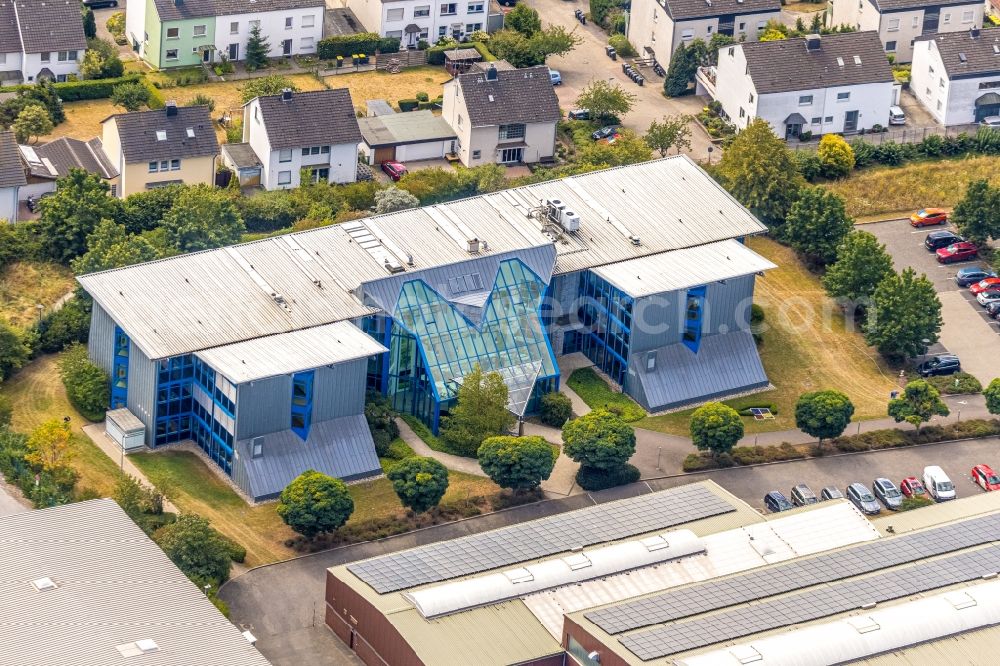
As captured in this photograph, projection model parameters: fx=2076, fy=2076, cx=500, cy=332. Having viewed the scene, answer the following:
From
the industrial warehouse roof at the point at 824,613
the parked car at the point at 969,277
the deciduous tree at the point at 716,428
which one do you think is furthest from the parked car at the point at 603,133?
the industrial warehouse roof at the point at 824,613

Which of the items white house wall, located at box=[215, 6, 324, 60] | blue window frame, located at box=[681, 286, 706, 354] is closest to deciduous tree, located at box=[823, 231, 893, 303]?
blue window frame, located at box=[681, 286, 706, 354]

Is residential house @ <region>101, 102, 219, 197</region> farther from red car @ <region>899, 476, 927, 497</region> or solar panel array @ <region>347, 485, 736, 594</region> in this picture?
red car @ <region>899, 476, 927, 497</region>

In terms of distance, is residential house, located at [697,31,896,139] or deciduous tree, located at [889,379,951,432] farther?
residential house, located at [697,31,896,139]

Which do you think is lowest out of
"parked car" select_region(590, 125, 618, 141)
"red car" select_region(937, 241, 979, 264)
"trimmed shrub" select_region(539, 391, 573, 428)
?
"trimmed shrub" select_region(539, 391, 573, 428)

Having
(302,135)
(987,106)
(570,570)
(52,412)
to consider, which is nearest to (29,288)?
(52,412)

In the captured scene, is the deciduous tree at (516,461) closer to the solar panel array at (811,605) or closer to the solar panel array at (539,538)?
the solar panel array at (539,538)

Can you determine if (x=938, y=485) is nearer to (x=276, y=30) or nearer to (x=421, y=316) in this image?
(x=421, y=316)

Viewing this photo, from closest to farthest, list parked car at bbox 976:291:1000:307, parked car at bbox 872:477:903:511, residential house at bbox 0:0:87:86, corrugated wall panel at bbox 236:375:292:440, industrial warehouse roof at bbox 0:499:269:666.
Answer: industrial warehouse roof at bbox 0:499:269:666, corrugated wall panel at bbox 236:375:292:440, parked car at bbox 872:477:903:511, parked car at bbox 976:291:1000:307, residential house at bbox 0:0:87:86

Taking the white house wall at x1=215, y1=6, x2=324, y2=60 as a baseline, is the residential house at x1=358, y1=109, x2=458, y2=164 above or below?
below

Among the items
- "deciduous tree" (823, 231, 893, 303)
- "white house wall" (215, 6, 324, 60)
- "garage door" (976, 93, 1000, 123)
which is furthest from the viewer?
"white house wall" (215, 6, 324, 60)
